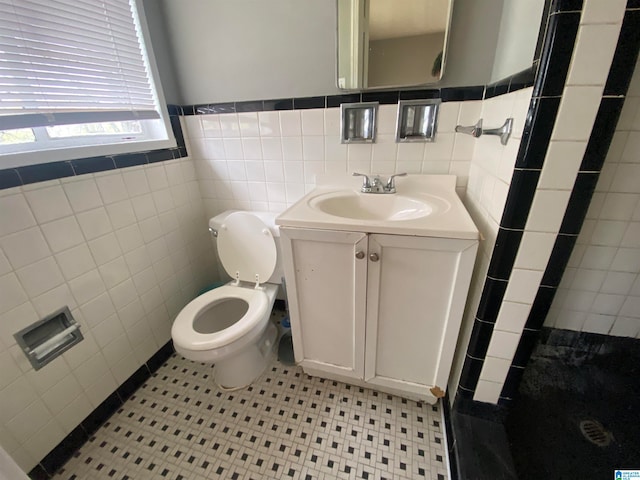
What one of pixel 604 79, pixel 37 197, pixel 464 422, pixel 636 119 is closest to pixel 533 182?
pixel 604 79

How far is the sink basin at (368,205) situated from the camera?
1133mm

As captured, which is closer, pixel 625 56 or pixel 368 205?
pixel 625 56

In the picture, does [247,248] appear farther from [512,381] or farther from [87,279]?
[512,381]

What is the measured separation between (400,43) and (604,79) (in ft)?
2.36

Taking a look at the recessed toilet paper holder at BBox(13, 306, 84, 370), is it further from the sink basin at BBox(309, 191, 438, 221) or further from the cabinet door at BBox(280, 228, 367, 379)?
the sink basin at BBox(309, 191, 438, 221)

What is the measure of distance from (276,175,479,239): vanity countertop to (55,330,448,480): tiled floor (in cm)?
84

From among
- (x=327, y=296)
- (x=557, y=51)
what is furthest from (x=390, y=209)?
(x=557, y=51)

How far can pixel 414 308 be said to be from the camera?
96 cm

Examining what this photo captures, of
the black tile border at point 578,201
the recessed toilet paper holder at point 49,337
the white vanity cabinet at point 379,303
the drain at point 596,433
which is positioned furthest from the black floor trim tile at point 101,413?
the drain at point 596,433

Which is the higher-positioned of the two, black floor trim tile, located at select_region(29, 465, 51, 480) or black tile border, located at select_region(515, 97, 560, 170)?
black tile border, located at select_region(515, 97, 560, 170)

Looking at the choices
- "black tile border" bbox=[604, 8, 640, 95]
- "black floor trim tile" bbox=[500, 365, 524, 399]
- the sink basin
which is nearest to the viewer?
"black tile border" bbox=[604, 8, 640, 95]

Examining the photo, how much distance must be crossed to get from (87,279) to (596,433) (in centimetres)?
202

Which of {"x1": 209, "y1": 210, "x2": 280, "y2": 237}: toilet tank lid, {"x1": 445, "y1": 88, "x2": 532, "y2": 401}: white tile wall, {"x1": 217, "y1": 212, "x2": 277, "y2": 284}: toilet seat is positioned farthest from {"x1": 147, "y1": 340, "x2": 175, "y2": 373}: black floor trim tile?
{"x1": 445, "y1": 88, "x2": 532, "y2": 401}: white tile wall

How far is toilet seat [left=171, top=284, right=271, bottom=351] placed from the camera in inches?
40.8
